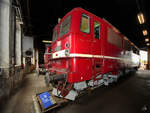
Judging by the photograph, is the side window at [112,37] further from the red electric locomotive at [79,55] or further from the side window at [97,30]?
the side window at [97,30]

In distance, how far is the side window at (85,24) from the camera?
248 centimetres

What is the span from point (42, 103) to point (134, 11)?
305 inches

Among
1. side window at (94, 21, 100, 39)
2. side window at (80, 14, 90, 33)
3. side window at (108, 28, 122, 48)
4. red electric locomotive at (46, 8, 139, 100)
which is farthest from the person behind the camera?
side window at (108, 28, 122, 48)

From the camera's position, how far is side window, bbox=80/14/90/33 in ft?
8.13

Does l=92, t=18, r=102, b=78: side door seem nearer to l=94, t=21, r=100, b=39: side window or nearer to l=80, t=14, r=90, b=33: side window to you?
l=94, t=21, r=100, b=39: side window

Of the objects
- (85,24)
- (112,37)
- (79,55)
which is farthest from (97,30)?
(79,55)

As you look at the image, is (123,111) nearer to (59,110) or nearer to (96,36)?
(59,110)

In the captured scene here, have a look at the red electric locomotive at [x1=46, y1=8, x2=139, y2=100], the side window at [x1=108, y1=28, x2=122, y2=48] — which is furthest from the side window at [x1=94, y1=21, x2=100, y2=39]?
the side window at [x1=108, y1=28, x2=122, y2=48]

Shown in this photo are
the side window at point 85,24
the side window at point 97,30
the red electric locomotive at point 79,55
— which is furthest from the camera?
the side window at point 97,30

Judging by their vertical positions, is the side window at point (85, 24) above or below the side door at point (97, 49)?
above

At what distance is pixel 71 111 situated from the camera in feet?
7.42

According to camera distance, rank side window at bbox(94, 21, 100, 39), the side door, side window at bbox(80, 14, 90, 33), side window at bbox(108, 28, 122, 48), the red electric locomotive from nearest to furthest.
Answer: the red electric locomotive < side window at bbox(80, 14, 90, 33) < the side door < side window at bbox(94, 21, 100, 39) < side window at bbox(108, 28, 122, 48)

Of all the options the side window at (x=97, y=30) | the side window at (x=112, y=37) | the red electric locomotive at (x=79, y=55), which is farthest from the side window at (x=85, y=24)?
the side window at (x=112, y=37)

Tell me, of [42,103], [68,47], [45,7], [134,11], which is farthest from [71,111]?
[134,11]
